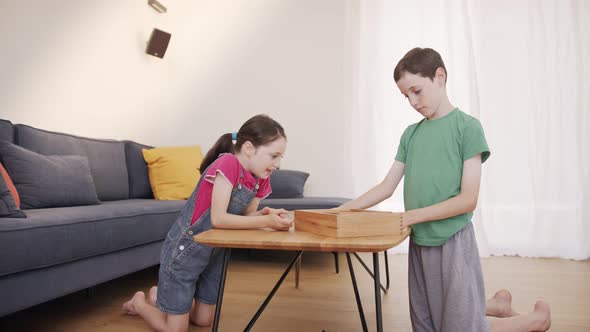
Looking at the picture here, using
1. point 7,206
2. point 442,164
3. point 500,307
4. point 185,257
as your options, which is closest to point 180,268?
point 185,257

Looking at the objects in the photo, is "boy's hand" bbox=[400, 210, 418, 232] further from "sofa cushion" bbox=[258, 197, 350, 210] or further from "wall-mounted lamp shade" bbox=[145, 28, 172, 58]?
"wall-mounted lamp shade" bbox=[145, 28, 172, 58]

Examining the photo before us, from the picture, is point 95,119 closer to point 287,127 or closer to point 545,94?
point 287,127

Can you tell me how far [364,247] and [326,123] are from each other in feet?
8.91

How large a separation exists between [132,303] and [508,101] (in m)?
3.01

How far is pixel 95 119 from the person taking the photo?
2.95 m

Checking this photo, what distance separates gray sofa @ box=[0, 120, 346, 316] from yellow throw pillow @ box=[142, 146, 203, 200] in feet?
0.76

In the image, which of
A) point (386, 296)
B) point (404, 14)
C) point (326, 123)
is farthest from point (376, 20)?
point (386, 296)

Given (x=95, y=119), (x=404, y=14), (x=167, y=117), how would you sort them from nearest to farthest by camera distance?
(x=95, y=119), (x=404, y=14), (x=167, y=117)

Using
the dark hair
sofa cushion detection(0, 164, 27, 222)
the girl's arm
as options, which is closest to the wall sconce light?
sofa cushion detection(0, 164, 27, 222)

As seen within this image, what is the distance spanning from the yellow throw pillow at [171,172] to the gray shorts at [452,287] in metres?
1.92

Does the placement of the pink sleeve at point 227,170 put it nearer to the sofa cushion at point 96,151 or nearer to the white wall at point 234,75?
the sofa cushion at point 96,151

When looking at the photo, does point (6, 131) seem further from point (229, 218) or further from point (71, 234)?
point (229, 218)

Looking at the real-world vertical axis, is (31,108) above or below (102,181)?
above

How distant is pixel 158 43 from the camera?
135 inches
